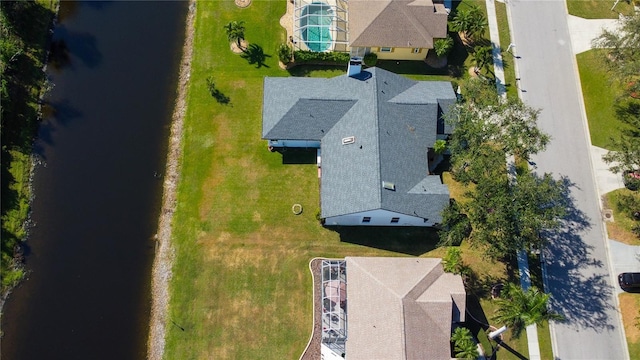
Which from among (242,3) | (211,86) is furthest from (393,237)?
(242,3)

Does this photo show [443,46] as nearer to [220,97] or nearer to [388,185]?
[388,185]

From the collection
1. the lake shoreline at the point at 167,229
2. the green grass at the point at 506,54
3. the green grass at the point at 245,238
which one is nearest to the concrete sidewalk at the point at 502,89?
the green grass at the point at 506,54

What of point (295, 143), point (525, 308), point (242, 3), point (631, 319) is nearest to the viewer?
point (525, 308)

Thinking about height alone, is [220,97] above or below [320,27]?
below

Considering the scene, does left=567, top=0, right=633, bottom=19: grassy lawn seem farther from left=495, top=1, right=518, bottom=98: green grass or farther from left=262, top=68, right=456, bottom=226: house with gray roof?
left=262, top=68, right=456, bottom=226: house with gray roof

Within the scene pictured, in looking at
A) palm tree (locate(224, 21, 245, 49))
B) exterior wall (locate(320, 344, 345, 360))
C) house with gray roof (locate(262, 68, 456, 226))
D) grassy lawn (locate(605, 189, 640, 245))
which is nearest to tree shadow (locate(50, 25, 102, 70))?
palm tree (locate(224, 21, 245, 49))

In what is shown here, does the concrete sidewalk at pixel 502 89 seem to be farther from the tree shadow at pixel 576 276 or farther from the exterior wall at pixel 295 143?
the exterior wall at pixel 295 143

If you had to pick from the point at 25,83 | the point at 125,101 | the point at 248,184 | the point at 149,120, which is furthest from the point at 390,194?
the point at 25,83
